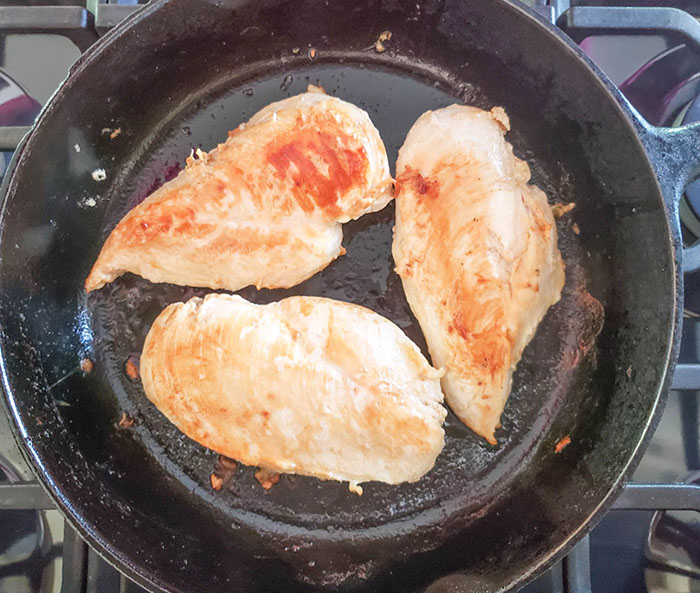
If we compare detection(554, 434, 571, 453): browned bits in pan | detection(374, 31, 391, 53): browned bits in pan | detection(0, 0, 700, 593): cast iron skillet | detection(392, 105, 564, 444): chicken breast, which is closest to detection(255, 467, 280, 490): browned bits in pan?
detection(0, 0, 700, 593): cast iron skillet

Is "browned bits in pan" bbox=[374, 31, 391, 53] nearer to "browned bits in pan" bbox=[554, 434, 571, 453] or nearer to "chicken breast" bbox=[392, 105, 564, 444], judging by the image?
"chicken breast" bbox=[392, 105, 564, 444]

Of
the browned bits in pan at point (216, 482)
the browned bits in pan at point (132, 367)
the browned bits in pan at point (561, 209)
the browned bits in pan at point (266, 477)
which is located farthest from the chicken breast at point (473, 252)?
the browned bits in pan at point (132, 367)

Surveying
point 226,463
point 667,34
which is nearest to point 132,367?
point 226,463

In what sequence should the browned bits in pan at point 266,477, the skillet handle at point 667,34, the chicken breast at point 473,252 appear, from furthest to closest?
the browned bits in pan at point 266,477 < the chicken breast at point 473,252 < the skillet handle at point 667,34

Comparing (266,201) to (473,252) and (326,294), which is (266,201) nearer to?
(326,294)

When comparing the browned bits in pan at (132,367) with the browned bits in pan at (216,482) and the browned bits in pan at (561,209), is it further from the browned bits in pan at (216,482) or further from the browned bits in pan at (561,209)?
the browned bits in pan at (561,209)

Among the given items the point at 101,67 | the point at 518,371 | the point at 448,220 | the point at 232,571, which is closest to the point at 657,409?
the point at 518,371

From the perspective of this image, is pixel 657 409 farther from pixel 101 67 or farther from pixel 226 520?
pixel 101 67
